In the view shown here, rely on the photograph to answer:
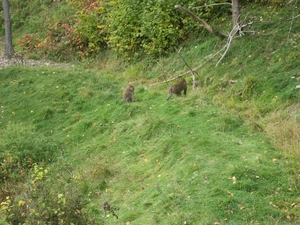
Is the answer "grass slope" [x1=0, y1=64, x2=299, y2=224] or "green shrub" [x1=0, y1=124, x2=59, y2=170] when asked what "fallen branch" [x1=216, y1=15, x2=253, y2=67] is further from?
"green shrub" [x1=0, y1=124, x2=59, y2=170]

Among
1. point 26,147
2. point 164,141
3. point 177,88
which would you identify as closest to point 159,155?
point 164,141

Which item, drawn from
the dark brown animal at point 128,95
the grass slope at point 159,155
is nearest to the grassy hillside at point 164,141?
the grass slope at point 159,155

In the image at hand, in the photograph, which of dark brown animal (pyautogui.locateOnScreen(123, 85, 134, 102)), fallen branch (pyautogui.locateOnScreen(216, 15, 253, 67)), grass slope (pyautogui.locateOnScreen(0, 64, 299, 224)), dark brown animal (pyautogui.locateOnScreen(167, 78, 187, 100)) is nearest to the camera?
grass slope (pyautogui.locateOnScreen(0, 64, 299, 224))

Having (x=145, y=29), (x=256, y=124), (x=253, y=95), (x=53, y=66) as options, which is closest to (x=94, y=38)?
(x=53, y=66)

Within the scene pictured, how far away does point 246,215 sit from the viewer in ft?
22.4

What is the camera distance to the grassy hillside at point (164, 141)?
7465 mm

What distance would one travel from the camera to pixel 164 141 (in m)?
9.86

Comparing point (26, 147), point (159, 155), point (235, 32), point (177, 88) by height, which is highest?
point (235, 32)

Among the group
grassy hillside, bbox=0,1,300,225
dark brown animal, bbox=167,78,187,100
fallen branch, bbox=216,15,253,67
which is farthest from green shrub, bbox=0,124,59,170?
fallen branch, bbox=216,15,253,67

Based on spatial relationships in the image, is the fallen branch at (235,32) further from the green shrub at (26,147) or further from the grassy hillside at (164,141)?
the green shrub at (26,147)

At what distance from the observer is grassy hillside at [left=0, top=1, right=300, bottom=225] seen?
7.46 meters

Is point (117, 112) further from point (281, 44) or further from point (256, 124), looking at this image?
point (281, 44)

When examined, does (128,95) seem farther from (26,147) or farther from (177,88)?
(26,147)

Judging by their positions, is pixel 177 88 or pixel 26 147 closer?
pixel 26 147
